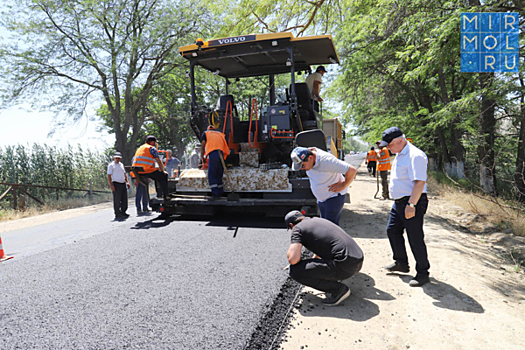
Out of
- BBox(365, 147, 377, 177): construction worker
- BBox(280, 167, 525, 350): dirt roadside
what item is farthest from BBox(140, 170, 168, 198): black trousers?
BBox(365, 147, 377, 177): construction worker

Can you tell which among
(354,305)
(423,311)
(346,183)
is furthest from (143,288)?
(423,311)

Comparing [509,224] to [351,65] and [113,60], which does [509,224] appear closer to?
[351,65]

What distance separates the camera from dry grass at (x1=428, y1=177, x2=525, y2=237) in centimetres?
645

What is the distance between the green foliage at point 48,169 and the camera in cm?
1274

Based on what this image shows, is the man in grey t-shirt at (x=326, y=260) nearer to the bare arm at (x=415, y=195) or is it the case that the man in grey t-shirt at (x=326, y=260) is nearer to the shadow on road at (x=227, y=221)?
the bare arm at (x=415, y=195)

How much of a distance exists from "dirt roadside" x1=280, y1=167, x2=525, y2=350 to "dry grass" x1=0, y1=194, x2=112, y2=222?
10.2m

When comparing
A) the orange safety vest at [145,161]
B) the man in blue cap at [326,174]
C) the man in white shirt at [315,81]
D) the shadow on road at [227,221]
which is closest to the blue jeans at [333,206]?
the man in blue cap at [326,174]

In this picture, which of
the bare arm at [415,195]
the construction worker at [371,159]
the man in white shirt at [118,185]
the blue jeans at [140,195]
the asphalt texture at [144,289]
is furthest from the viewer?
the construction worker at [371,159]

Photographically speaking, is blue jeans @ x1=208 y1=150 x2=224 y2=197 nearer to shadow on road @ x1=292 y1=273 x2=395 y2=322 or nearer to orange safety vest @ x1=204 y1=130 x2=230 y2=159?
orange safety vest @ x1=204 y1=130 x2=230 y2=159

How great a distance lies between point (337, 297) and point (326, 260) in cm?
35

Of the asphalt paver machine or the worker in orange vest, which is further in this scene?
the worker in orange vest

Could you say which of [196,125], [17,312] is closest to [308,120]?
[196,125]

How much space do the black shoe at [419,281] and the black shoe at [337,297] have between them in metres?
0.80

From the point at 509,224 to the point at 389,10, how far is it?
5.29 metres
